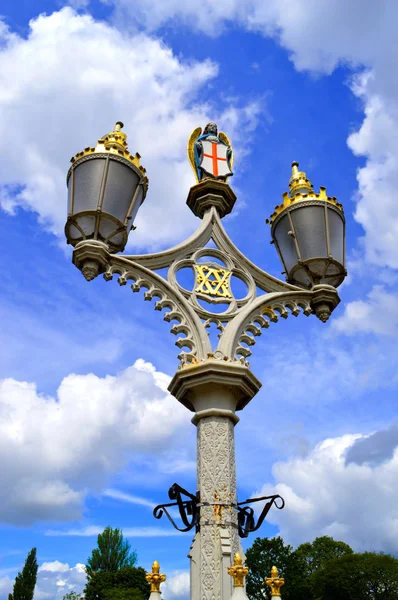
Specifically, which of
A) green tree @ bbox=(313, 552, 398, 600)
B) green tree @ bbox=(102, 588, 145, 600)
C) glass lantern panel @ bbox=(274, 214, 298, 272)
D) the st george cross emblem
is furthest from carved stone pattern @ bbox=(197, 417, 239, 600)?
green tree @ bbox=(313, 552, 398, 600)

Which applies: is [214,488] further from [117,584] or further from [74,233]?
[117,584]

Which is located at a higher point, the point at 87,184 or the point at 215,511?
the point at 87,184

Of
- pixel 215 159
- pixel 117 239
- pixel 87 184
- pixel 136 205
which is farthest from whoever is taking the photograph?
pixel 215 159

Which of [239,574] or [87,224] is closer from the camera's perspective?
[239,574]

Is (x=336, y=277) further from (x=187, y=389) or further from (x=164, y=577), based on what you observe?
(x=164, y=577)

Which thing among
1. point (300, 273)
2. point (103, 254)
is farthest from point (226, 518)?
point (300, 273)

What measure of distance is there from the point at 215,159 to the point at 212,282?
85.1 inches

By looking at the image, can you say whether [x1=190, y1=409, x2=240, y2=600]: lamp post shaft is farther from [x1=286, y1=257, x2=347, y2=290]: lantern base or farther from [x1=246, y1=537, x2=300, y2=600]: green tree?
[x1=246, y1=537, x2=300, y2=600]: green tree

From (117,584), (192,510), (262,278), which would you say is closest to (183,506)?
(192,510)

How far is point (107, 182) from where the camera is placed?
606 centimetres

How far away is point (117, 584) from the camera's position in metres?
45.5

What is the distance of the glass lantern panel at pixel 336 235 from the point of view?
6.73 metres

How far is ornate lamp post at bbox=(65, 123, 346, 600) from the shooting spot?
485 cm

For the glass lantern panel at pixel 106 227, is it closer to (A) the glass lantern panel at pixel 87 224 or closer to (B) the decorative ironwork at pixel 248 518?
(A) the glass lantern panel at pixel 87 224
